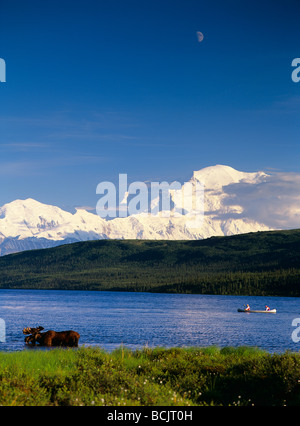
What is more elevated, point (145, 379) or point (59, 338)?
point (145, 379)

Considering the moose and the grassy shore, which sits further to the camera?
the moose

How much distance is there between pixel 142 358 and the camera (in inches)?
1030

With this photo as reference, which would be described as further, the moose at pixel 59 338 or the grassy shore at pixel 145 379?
the moose at pixel 59 338

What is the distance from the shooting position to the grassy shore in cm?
1733

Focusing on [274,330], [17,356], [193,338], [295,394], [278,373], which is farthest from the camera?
[274,330]

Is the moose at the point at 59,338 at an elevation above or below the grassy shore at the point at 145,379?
below

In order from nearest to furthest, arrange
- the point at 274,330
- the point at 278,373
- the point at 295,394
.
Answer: the point at 295,394, the point at 278,373, the point at 274,330

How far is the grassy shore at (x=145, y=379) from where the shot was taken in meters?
17.3

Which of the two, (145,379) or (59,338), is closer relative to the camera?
(145,379)

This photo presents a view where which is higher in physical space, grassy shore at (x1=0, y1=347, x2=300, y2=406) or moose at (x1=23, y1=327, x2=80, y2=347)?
grassy shore at (x1=0, y1=347, x2=300, y2=406)

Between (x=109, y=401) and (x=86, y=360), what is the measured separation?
642 cm

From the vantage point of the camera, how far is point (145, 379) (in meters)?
21.0
